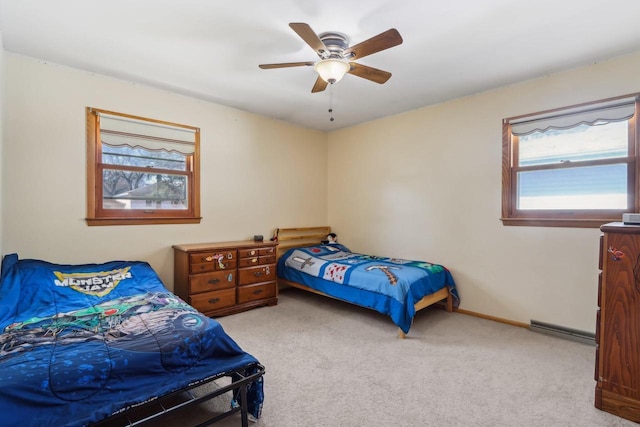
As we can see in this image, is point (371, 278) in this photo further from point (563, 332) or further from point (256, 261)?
Answer: point (563, 332)

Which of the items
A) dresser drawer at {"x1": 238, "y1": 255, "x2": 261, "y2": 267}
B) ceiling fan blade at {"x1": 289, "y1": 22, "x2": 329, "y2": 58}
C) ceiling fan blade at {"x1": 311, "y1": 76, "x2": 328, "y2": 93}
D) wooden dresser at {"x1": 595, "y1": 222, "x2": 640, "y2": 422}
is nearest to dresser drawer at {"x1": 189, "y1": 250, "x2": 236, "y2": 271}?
dresser drawer at {"x1": 238, "y1": 255, "x2": 261, "y2": 267}

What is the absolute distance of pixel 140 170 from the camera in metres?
3.36

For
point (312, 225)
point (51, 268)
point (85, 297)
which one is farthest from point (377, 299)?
point (51, 268)

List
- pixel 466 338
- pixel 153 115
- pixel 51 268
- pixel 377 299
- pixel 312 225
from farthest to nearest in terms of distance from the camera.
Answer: pixel 312 225 → pixel 153 115 → pixel 377 299 → pixel 466 338 → pixel 51 268

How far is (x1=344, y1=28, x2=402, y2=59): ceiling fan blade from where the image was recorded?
1.90m

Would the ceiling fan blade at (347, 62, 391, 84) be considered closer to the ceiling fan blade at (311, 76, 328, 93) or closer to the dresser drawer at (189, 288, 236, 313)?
the ceiling fan blade at (311, 76, 328, 93)

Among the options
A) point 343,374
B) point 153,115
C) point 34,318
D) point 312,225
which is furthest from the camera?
point 312,225

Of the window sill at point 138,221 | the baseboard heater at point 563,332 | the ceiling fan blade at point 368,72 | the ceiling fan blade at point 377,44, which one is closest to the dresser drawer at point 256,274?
the window sill at point 138,221

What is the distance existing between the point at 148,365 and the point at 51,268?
1.87 meters

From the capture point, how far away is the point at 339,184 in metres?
5.09

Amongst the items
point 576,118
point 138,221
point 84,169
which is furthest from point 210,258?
point 576,118

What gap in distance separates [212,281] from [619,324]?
336 cm

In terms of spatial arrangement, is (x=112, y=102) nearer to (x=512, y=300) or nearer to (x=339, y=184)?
(x=339, y=184)

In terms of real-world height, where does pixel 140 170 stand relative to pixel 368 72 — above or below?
below
